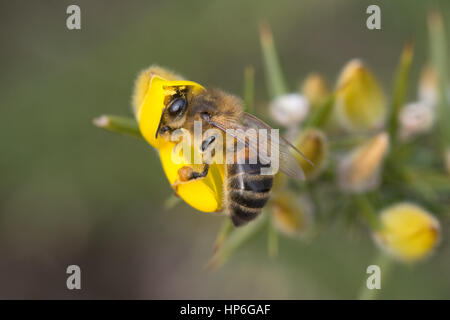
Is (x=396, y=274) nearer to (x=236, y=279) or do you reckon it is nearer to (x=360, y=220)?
(x=236, y=279)

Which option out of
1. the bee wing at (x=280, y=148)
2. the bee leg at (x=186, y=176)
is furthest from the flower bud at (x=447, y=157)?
the bee leg at (x=186, y=176)

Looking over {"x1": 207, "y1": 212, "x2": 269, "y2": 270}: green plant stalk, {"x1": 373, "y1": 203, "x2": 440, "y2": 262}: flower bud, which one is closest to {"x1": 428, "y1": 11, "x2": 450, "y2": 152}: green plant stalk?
{"x1": 373, "y1": 203, "x2": 440, "y2": 262}: flower bud

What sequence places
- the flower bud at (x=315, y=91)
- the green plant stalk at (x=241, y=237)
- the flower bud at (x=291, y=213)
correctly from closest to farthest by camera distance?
1. the flower bud at (x=291, y=213)
2. the green plant stalk at (x=241, y=237)
3. the flower bud at (x=315, y=91)

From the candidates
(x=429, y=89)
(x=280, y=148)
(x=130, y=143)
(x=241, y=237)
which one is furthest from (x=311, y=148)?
(x=130, y=143)

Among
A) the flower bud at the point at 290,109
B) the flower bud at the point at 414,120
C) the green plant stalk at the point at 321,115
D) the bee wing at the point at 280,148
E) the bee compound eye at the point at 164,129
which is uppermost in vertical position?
the flower bud at the point at 290,109

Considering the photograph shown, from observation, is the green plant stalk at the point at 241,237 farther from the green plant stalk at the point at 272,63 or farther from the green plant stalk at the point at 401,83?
the green plant stalk at the point at 401,83

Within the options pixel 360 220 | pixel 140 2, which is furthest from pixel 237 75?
pixel 360 220

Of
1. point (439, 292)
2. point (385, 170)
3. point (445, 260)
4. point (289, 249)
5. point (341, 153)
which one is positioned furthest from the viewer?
point (289, 249)
